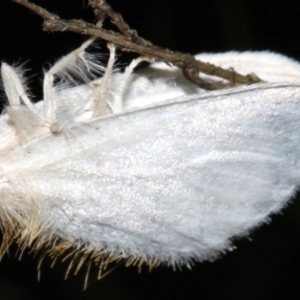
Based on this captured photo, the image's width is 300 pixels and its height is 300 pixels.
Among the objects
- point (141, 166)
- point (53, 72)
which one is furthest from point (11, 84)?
point (141, 166)

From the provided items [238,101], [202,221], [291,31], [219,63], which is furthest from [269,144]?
[291,31]

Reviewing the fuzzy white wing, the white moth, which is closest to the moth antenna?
the white moth

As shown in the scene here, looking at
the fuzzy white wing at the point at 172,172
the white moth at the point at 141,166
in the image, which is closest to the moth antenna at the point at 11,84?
the white moth at the point at 141,166

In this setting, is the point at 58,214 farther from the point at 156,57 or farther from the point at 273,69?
the point at 273,69

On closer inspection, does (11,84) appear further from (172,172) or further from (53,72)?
(172,172)

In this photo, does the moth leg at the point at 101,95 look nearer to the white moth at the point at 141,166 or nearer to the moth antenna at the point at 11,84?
the white moth at the point at 141,166

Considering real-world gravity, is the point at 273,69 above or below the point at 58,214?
above

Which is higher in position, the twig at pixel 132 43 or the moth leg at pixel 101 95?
the twig at pixel 132 43

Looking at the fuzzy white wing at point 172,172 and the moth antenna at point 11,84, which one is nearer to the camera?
the fuzzy white wing at point 172,172
